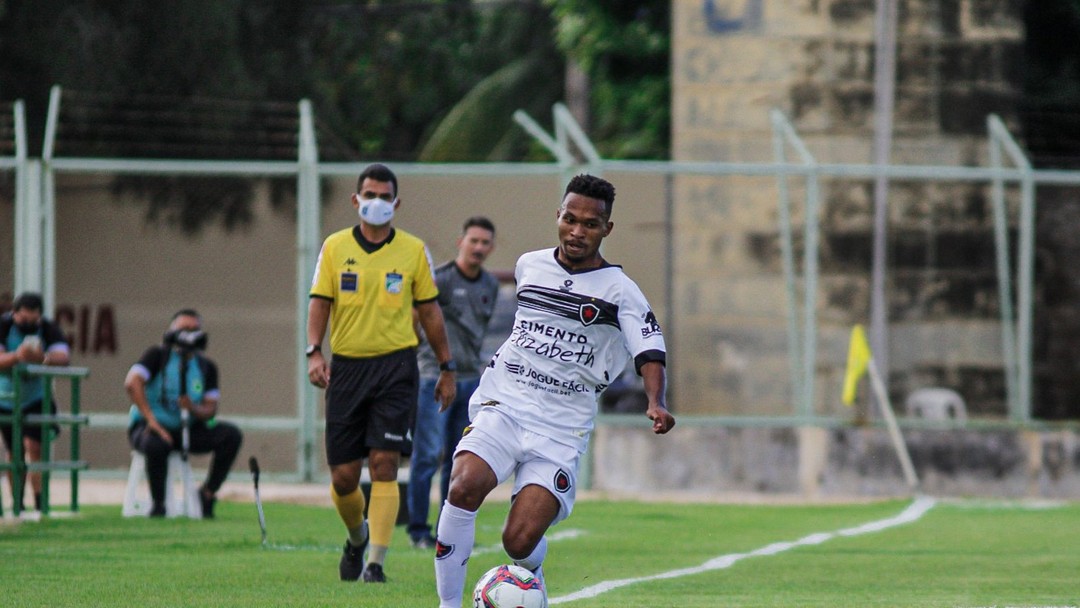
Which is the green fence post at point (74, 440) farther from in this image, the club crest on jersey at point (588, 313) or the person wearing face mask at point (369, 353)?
the club crest on jersey at point (588, 313)

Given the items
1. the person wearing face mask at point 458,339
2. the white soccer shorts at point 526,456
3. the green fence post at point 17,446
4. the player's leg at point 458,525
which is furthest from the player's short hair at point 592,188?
the green fence post at point 17,446

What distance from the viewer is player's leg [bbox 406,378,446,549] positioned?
38.7 ft

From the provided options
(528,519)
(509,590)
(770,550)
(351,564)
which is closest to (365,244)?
(351,564)

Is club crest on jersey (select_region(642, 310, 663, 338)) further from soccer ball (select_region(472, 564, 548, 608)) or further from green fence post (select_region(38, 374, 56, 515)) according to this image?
green fence post (select_region(38, 374, 56, 515))

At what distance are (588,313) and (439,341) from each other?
2.72 m

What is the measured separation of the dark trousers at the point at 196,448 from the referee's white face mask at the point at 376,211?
5.04m

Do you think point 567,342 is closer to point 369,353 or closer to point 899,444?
point 369,353

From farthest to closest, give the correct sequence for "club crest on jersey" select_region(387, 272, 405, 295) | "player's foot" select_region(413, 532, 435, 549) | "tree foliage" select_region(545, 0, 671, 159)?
"tree foliage" select_region(545, 0, 671, 159)
"player's foot" select_region(413, 532, 435, 549)
"club crest on jersey" select_region(387, 272, 405, 295)

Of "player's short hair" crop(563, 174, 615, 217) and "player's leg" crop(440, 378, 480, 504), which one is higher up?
"player's short hair" crop(563, 174, 615, 217)

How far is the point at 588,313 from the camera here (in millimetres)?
7336

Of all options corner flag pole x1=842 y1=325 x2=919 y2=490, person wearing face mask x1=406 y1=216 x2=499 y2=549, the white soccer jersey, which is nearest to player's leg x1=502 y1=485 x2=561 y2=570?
the white soccer jersey

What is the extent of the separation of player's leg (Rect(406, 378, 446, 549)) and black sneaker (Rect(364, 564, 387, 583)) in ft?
7.73

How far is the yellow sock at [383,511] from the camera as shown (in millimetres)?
9344

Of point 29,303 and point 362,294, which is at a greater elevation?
point 362,294
